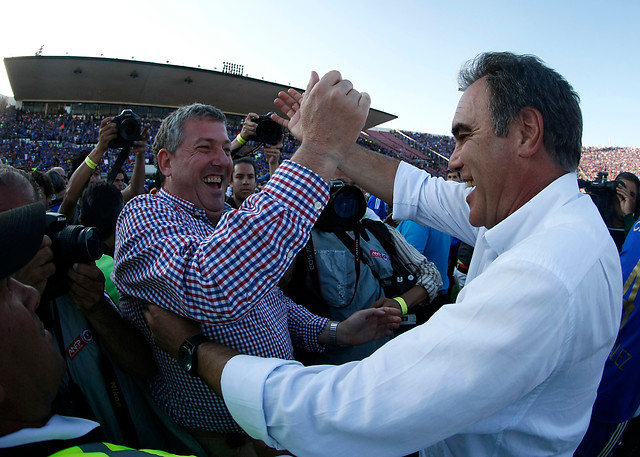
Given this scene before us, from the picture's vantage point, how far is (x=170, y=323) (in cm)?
144

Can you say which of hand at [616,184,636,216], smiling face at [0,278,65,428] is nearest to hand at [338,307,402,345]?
smiling face at [0,278,65,428]

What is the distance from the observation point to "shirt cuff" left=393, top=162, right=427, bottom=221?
7.19 feet

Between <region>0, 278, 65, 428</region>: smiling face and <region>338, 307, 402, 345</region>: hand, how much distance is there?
4.76ft

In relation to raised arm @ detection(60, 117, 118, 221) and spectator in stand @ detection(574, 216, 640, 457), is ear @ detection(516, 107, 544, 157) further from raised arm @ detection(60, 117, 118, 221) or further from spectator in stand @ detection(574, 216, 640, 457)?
raised arm @ detection(60, 117, 118, 221)

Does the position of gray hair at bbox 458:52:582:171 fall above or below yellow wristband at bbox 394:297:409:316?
above

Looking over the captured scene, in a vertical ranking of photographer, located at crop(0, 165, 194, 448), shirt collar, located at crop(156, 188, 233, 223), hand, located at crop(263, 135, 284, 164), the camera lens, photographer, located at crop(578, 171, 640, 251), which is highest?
photographer, located at crop(578, 171, 640, 251)

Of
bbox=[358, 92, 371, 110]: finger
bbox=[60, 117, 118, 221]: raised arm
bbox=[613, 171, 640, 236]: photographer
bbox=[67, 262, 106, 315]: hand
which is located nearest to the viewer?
bbox=[358, 92, 371, 110]: finger

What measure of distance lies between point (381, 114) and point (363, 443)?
1753 inches

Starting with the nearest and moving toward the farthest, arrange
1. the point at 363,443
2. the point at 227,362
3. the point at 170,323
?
the point at 363,443, the point at 227,362, the point at 170,323

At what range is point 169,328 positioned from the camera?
4.70 feet

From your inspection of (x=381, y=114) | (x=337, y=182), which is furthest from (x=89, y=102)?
(x=337, y=182)

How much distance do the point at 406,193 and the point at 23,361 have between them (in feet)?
5.91

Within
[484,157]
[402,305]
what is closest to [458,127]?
[484,157]

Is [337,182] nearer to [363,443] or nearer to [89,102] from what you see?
[363,443]
